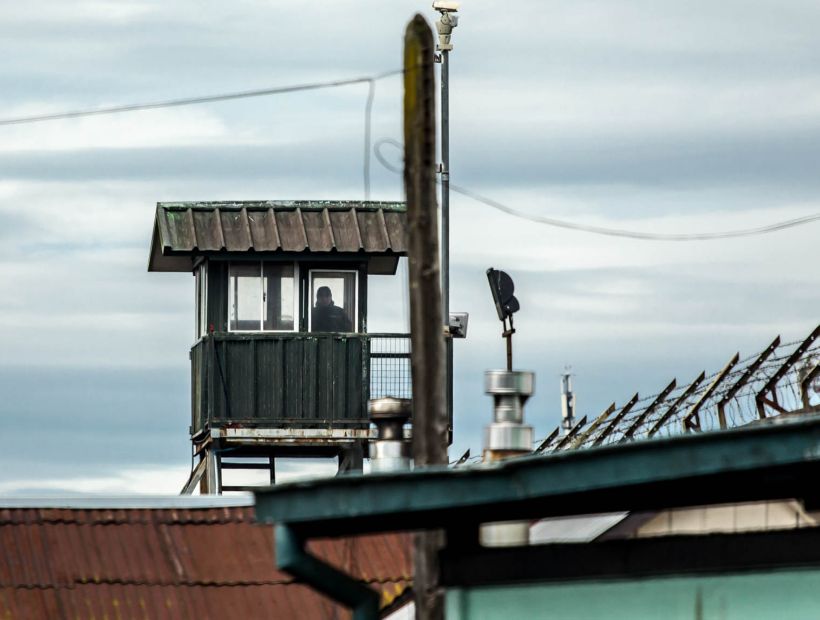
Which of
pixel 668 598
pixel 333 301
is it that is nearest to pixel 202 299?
pixel 333 301

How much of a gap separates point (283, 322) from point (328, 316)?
688 millimetres

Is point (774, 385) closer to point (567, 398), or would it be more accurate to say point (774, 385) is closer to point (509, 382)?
point (509, 382)

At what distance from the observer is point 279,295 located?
2695 cm

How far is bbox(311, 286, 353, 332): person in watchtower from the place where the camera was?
2688 cm

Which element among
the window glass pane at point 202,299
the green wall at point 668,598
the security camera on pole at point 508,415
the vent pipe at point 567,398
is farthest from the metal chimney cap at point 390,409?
the vent pipe at point 567,398

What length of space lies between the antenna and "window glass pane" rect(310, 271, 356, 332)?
490cm

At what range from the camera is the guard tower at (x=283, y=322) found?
26.6 meters

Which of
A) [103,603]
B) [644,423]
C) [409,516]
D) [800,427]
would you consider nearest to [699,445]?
[800,427]

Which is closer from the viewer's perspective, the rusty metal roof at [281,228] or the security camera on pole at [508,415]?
the security camera on pole at [508,415]

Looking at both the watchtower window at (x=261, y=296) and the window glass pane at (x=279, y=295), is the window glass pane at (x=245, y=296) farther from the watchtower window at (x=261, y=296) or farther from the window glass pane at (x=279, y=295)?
the window glass pane at (x=279, y=295)

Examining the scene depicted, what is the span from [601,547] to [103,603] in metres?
8.58

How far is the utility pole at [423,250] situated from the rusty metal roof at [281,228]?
46.6 ft

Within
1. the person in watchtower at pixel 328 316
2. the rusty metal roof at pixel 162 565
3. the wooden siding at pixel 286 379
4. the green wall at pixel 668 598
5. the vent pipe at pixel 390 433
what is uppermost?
the person in watchtower at pixel 328 316

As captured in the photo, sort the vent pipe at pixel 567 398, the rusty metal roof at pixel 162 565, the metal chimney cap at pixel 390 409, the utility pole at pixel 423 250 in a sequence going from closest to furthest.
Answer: the utility pole at pixel 423 250 → the metal chimney cap at pixel 390 409 → the rusty metal roof at pixel 162 565 → the vent pipe at pixel 567 398
